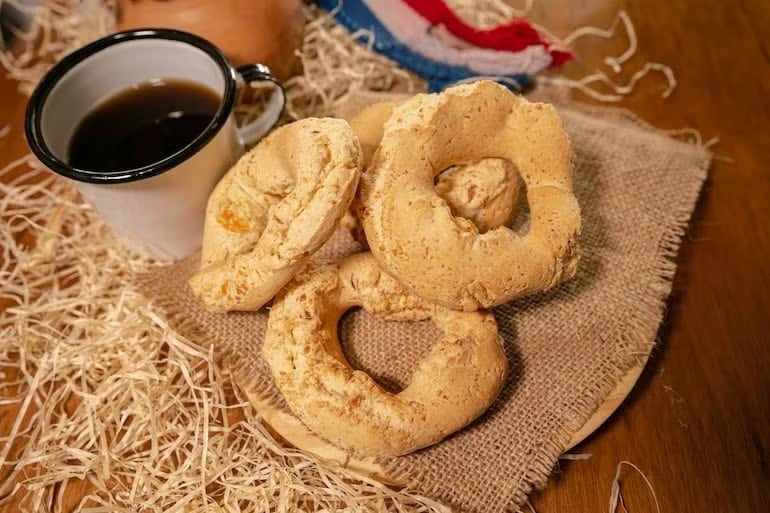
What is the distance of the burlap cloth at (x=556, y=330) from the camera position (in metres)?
0.80

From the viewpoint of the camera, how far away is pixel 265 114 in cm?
109

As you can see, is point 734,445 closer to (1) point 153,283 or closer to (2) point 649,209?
(2) point 649,209

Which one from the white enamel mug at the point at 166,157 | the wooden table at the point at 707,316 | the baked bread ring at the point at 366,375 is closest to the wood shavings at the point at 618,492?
the wooden table at the point at 707,316

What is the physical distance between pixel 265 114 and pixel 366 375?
0.52 m

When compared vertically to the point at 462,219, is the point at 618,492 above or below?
below

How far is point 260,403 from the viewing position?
863mm

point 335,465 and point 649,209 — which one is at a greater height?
point 649,209

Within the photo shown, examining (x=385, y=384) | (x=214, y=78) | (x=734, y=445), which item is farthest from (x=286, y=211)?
(x=734, y=445)

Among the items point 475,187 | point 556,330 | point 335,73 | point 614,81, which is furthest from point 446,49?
point 556,330

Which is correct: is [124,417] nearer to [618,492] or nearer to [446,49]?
[618,492]

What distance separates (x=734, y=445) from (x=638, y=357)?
6.3 inches

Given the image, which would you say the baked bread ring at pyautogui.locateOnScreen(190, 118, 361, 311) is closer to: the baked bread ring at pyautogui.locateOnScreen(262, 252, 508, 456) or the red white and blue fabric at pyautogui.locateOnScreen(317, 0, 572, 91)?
the baked bread ring at pyautogui.locateOnScreen(262, 252, 508, 456)

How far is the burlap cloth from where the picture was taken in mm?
795

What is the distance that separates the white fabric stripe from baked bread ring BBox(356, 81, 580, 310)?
0.42 m
